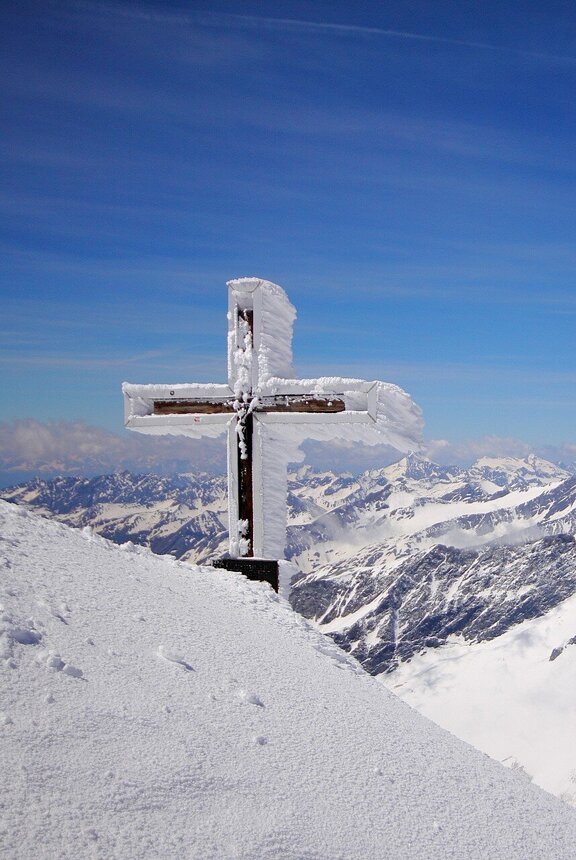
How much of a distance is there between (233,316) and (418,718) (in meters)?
5.51

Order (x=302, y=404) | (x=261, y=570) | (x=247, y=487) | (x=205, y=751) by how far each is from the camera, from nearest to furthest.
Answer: (x=205, y=751) → (x=261, y=570) → (x=302, y=404) → (x=247, y=487)

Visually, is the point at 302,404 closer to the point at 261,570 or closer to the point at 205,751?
the point at 261,570

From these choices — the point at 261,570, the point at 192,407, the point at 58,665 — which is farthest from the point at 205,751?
the point at 192,407

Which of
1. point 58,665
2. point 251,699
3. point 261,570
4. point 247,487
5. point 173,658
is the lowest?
point 261,570

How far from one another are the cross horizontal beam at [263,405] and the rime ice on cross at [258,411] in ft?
0.04

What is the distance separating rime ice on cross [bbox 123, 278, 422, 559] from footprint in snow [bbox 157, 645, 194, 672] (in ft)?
13.7

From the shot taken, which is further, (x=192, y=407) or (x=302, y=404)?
(x=192, y=407)

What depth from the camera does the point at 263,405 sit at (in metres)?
9.62

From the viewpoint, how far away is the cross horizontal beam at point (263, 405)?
930 centimetres

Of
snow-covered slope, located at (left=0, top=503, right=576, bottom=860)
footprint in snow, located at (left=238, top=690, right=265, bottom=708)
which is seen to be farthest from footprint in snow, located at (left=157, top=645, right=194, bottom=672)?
footprint in snow, located at (left=238, top=690, right=265, bottom=708)

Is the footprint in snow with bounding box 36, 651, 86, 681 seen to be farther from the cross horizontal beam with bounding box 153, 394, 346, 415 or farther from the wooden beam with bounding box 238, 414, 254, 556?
the cross horizontal beam with bounding box 153, 394, 346, 415

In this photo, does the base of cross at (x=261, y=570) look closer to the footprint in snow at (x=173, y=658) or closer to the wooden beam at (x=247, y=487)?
the wooden beam at (x=247, y=487)

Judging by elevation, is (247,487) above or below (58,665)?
above

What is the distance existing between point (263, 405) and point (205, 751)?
18.6 ft
